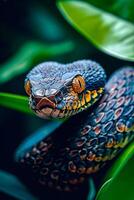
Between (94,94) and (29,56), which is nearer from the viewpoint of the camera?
(94,94)

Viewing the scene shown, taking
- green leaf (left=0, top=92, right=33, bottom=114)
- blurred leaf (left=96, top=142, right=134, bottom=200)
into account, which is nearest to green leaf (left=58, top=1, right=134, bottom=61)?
green leaf (left=0, top=92, right=33, bottom=114)

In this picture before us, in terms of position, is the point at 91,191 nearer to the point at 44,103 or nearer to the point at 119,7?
the point at 44,103

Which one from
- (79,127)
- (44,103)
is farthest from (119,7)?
(44,103)

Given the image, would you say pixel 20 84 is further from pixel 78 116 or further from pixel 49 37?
pixel 78 116

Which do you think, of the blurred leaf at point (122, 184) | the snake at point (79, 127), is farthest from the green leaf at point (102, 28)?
the blurred leaf at point (122, 184)

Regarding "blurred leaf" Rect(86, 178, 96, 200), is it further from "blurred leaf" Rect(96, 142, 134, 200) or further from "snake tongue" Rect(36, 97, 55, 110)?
"snake tongue" Rect(36, 97, 55, 110)

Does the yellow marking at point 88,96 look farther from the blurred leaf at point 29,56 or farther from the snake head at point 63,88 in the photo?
the blurred leaf at point 29,56
